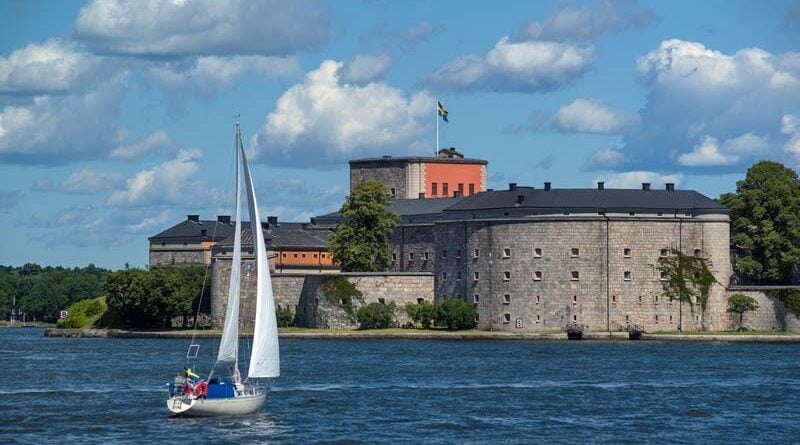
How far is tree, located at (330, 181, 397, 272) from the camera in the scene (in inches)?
4641

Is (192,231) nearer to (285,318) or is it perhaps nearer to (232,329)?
(285,318)

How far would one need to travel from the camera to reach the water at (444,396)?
54.6 m

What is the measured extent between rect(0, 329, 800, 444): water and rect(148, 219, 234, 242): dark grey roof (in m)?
38.7

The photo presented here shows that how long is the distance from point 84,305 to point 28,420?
75.1 metres

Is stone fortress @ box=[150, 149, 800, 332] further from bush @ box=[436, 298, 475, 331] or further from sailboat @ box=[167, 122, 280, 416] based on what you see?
sailboat @ box=[167, 122, 280, 416]

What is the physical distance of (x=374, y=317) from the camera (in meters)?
112

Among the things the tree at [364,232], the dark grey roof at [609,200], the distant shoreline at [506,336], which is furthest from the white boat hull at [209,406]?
the tree at [364,232]

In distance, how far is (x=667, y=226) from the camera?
108 meters

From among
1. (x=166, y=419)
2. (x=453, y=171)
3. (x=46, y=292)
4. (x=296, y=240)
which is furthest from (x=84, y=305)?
(x=166, y=419)

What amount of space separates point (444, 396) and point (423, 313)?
44508mm

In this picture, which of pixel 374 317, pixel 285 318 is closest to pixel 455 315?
pixel 374 317

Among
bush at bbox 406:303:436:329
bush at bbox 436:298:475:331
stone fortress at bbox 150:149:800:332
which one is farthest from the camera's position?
bush at bbox 406:303:436:329

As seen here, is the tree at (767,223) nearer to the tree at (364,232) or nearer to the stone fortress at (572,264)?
the stone fortress at (572,264)

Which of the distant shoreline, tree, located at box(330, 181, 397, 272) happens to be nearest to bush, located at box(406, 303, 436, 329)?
the distant shoreline
